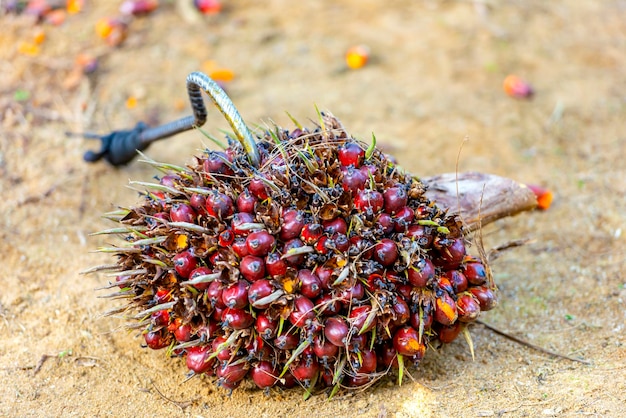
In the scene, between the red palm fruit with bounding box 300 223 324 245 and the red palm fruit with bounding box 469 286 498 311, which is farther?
the red palm fruit with bounding box 469 286 498 311

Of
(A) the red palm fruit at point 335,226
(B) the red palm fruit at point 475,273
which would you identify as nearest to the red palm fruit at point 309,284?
(A) the red palm fruit at point 335,226

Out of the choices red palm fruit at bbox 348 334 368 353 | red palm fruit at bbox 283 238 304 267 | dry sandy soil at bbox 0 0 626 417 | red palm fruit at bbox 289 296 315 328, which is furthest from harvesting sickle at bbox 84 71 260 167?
red palm fruit at bbox 348 334 368 353

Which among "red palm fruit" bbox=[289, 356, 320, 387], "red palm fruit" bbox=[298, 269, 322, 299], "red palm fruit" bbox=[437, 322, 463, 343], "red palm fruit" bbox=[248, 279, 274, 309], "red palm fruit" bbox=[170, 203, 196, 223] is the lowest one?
"red palm fruit" bbox=[289, 356, 320, 387]

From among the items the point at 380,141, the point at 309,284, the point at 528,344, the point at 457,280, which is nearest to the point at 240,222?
the point at 309,284

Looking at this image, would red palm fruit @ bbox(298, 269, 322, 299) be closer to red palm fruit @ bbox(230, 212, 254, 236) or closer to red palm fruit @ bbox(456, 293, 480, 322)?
red palm fruit @ bbox(230, 212, 254, 236)

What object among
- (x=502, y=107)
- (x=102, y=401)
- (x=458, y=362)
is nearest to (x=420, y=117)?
(x=502, y=107)

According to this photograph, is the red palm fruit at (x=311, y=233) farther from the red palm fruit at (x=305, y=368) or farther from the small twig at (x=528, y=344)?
the small twig at (x=528, y=344)
